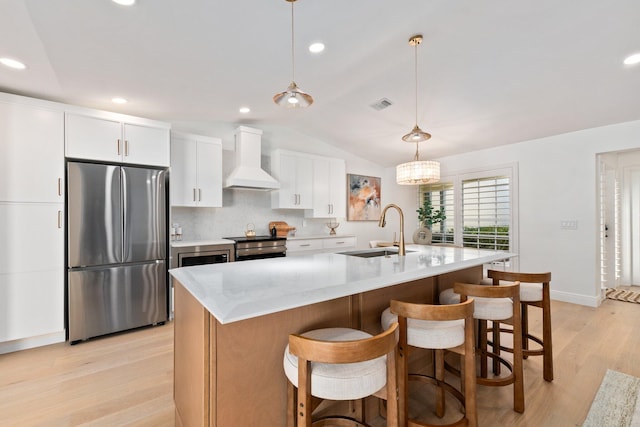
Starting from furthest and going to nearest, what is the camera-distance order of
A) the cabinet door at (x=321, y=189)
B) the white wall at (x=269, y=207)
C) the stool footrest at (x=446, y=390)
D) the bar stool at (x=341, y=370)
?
1. the cabinet door at (x=321, y=189)
2. the white wall at (x=269, y=207)
3. the stool footrest at (x=446, y=390)
4. the bar stool at (x=341, y=370)

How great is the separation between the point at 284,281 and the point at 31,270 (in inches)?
112

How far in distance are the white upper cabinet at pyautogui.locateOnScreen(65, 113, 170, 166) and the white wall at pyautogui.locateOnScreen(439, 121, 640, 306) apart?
5.09 m

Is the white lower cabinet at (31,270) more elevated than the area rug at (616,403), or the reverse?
the white lower cabinet at (31,270)

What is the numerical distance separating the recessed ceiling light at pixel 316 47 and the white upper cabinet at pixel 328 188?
8.43ft

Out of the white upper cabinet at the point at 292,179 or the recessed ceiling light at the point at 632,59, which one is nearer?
the recessed ceiling light at the point at 632,59

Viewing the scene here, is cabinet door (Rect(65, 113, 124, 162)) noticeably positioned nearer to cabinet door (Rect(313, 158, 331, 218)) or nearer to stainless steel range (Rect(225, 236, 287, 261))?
stainless steel range (Rect(225, 236, 287, 261))

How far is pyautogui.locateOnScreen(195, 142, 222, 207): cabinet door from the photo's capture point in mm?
3791

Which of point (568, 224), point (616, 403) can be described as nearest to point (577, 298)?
point (568, 224)

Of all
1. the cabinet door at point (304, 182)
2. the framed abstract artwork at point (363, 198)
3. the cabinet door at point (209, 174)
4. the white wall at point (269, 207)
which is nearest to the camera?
the cabinet door at point (209, 174)

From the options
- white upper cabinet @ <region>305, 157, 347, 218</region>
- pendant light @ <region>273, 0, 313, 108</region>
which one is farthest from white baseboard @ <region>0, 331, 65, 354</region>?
white upper cabinet @ <region>305, 157, 347, 218</region>

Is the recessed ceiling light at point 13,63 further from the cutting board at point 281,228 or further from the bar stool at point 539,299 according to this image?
the bar stool at point 539,299

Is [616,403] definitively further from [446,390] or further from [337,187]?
[337,187]

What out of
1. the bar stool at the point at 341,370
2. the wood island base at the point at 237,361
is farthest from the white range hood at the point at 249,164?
the bar stool at the point at 341,370

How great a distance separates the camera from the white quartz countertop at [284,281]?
106 cm
